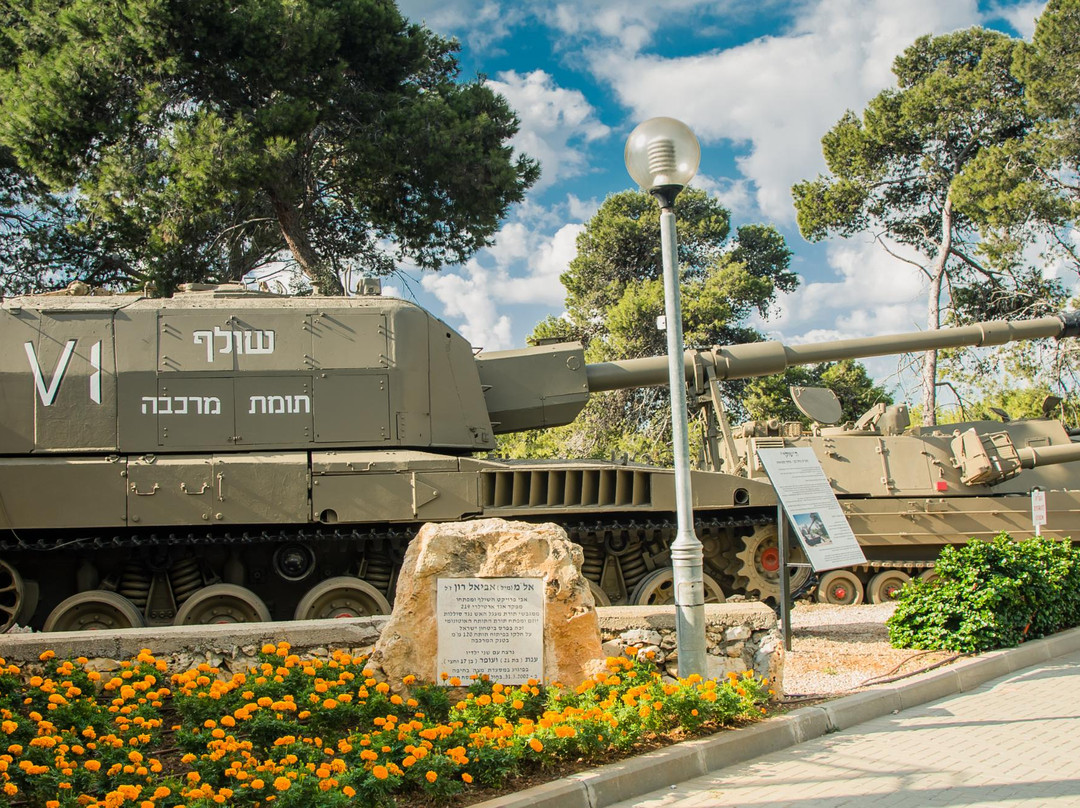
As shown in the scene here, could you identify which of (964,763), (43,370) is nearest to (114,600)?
(43,370)

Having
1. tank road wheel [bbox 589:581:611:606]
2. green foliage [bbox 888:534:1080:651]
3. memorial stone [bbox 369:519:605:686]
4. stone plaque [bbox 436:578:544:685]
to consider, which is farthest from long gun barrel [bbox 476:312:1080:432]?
stone plaque [bbox 436:578:544:685]

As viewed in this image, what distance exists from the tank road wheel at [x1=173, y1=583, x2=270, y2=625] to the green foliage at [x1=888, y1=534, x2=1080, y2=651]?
6.44m

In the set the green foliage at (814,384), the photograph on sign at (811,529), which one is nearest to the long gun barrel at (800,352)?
the photograph on sign at (811,529)

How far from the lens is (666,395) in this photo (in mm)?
30625

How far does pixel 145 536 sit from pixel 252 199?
11085 millimetres

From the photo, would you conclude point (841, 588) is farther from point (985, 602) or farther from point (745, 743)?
point (745, 743)

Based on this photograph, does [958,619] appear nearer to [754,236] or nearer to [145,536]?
[145,536]

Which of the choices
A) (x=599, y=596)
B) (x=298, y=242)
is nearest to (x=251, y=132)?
(x=298, y=242)

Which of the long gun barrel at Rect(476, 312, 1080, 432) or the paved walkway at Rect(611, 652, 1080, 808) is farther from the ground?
the long gun barrel at Rect(476, 312, 1080, 432)

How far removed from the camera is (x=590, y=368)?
40.0 feet

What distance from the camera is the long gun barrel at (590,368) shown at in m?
11.5

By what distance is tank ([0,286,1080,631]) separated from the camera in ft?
31.0

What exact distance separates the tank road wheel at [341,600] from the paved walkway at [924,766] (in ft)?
16.4

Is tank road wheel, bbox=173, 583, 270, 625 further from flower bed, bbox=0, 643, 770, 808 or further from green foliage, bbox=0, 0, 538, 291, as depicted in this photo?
green foliage, bbox=0, 0, 538, 291
